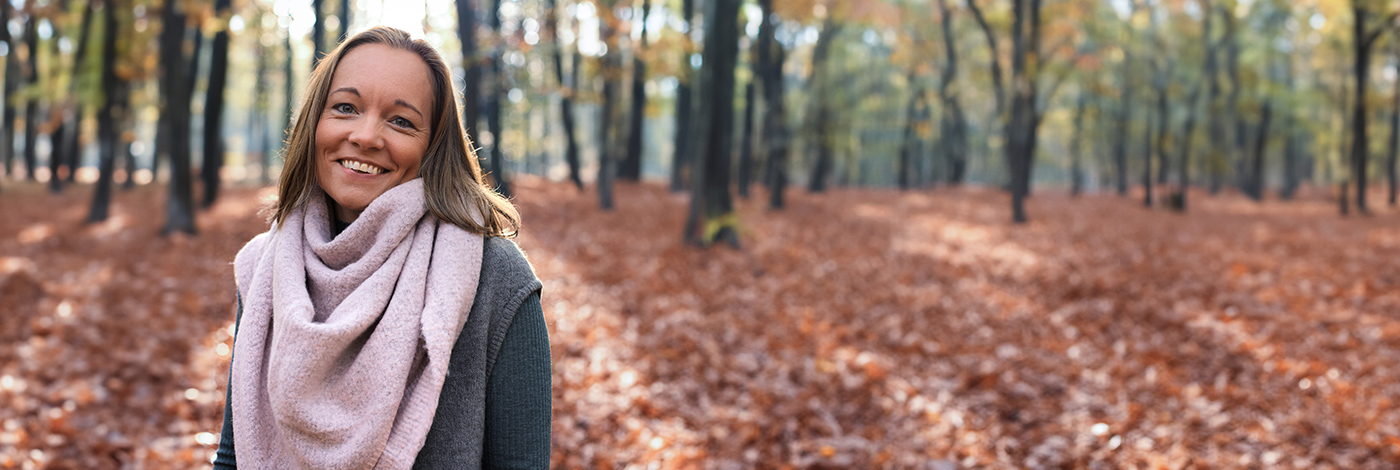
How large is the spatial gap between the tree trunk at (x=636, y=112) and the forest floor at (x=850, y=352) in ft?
25.2

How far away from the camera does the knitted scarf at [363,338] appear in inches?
61.4

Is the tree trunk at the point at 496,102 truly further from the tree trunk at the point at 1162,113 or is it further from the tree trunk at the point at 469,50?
the tree trunk at the point at 1162,113

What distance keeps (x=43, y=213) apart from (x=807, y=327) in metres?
17.0

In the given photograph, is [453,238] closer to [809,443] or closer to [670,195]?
[809,443]

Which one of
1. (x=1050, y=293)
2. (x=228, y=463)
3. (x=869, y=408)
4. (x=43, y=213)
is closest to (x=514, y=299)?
(x=228, y=463)

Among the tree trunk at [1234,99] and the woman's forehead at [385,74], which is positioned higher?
the tree trunk at [1234,99]

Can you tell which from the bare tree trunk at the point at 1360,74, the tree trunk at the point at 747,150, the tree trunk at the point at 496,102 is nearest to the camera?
the tree trunk at the point at 496,102

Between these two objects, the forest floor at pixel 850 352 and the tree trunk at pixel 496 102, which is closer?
the forest floor at pixel 850 352

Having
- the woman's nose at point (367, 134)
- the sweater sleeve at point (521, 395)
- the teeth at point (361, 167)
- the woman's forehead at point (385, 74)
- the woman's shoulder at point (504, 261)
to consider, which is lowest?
the sweater sleeve at point (521, 395)

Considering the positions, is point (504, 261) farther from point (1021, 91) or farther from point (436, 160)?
point (1021, 91)

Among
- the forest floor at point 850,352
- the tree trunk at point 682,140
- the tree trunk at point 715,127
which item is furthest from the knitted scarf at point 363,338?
the tree trunk at point 682,140

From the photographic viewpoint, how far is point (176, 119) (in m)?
12.5

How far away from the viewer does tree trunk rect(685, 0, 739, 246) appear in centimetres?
1169

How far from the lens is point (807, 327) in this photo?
26.7 feet
